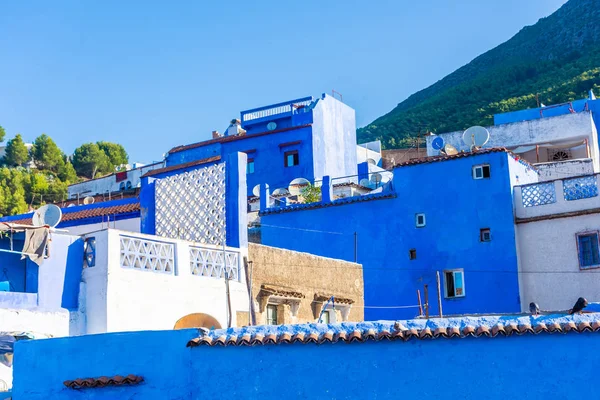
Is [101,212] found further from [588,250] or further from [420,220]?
[588,250]

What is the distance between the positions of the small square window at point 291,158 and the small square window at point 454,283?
1413cm

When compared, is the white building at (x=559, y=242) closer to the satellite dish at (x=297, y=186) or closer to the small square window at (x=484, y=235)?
the small square window at (x=484, y=235)

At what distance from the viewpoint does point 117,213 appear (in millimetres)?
32312

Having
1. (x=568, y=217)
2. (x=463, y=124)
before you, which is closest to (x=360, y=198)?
(x=568, y=217)

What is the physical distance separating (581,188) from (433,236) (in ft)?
15.8

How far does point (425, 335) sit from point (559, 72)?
6456 centimetres

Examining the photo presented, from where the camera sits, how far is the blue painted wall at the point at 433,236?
1142 inches

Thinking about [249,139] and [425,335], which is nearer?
[425,335]

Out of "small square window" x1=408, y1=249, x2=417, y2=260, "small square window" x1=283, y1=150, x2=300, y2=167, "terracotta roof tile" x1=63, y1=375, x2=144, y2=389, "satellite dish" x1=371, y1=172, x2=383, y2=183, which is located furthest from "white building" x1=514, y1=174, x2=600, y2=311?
"terracotta roof tile" x1=63, y1=375, x2=144, y2=389

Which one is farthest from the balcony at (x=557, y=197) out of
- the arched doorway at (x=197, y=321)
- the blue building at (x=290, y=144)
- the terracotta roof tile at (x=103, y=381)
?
the terracotta roof tile at (x=103, y=381)

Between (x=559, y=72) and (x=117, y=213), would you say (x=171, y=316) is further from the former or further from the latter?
(x=559, y=72)

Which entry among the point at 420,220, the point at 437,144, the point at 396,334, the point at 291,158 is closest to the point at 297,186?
the point at 437,144

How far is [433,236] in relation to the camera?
3023 centimetres

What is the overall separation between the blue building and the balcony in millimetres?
13834
